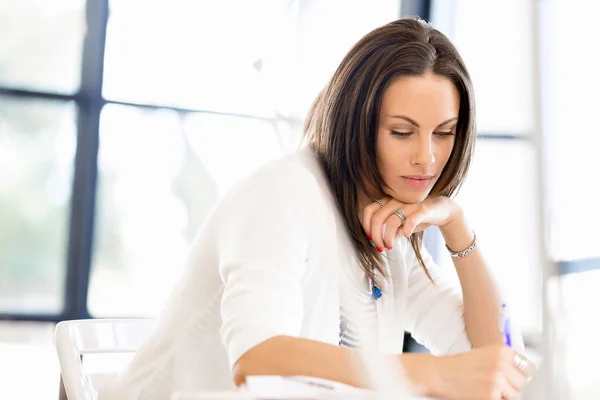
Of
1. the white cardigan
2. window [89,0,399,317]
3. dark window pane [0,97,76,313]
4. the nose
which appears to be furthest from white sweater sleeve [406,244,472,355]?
dark window pane [0,97,76,313]

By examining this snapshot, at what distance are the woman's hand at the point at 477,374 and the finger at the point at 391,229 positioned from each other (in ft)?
0.84

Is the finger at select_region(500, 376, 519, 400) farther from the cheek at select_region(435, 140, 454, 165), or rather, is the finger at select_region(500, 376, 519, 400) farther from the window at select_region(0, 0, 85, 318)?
the window at select_region(0, 0, 85, 318)

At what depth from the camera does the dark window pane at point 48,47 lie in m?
2.39

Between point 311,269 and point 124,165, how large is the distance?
184 cm

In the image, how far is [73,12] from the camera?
7.86 ft

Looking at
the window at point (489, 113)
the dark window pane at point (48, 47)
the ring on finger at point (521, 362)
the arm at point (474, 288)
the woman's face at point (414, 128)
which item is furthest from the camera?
the dark window pane at point (48, 47)

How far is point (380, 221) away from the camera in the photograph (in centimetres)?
84

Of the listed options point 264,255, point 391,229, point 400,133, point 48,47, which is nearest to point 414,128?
point 400,133

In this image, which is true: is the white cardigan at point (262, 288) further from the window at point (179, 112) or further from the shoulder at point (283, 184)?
the window at point (179, 112)

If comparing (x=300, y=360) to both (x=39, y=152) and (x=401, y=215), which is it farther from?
(x=39, y=152)

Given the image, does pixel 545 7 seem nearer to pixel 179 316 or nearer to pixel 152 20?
pixel 179 316

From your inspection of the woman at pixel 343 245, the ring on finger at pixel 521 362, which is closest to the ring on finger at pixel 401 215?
the woman at pixel 343 245

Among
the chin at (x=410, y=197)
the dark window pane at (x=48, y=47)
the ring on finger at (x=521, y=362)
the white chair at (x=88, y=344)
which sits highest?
the dark window pane at (x=48, y=47)

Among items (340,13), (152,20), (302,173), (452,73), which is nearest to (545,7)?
(302,173)
